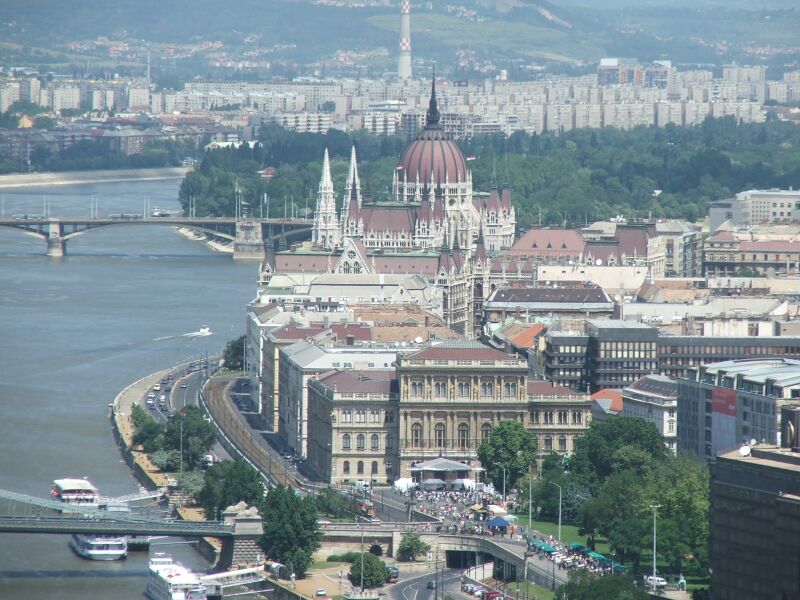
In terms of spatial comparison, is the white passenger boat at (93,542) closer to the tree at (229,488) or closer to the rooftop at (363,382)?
the tree at (229,488)

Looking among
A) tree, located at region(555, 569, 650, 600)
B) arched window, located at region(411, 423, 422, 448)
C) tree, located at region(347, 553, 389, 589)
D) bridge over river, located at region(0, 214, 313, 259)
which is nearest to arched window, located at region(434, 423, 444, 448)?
arched window, located at region(411, 423, 422, 448)

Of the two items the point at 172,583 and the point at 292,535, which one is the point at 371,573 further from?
the point at 172,583

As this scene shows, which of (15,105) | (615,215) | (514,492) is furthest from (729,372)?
(15,105)

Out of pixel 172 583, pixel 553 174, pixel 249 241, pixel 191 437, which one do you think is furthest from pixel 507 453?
pixel 553 174

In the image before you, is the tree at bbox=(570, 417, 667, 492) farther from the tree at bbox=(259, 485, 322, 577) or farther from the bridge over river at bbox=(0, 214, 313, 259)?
the bridge over river at bbox=(0, 214, 313, 259)

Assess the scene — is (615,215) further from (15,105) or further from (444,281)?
(15,105)

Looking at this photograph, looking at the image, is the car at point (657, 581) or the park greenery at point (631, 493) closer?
the car at point (657, 581)

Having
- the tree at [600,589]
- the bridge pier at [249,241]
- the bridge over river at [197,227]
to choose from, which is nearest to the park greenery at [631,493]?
the tree at [600,589]
